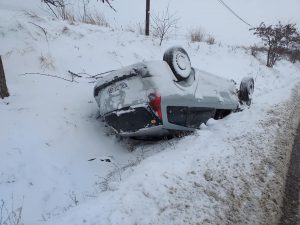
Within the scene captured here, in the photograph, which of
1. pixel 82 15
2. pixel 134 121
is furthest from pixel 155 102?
pixel 82 15

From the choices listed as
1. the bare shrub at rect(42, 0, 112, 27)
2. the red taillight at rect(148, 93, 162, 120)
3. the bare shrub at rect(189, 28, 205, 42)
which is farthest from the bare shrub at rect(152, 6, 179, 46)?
the red taillight at rect(148, 93, 162, 120)

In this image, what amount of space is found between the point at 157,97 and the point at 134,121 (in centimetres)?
59

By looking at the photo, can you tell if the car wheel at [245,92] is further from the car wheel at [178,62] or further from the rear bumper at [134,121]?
the rear bumper at [134,121]

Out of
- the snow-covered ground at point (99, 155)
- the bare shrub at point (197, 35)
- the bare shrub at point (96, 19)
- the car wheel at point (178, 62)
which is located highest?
the bare shrub at point (96, 19)

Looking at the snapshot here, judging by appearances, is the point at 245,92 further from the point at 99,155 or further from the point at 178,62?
the point at 99,155

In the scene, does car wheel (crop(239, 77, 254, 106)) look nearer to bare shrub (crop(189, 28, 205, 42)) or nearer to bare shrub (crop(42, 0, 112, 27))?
bare shrub (crop(42, 0, 112, 27))

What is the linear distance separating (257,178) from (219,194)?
31.6 inches

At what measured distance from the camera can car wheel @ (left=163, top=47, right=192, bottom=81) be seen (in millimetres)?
5546

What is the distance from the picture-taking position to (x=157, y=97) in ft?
16.5

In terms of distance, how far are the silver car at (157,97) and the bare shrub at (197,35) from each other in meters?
11.2

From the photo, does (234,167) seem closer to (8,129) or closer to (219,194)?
(219,194)

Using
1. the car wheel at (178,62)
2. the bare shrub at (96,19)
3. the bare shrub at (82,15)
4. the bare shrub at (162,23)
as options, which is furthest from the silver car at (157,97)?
the bare shrub at (162,23)

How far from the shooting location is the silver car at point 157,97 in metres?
5.11

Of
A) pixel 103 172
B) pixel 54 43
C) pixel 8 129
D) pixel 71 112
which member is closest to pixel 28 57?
pixel 54 43
